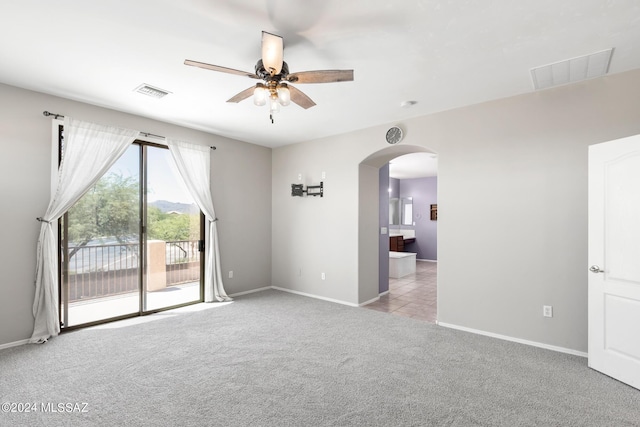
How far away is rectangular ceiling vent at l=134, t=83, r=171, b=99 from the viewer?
10.8 ft

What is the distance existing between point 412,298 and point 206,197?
13.0ft

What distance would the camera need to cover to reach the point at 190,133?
487cm

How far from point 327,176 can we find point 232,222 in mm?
1901

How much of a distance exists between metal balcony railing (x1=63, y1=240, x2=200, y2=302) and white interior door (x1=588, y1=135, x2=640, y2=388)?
517cm

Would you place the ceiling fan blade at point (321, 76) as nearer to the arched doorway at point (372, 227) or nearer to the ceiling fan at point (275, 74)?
the ceiling fan at point (275, 74)

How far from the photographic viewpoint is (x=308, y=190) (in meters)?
5.47

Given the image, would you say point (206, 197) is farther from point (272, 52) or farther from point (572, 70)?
point (572, 70)

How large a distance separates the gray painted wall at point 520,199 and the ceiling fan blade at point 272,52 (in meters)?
2.57

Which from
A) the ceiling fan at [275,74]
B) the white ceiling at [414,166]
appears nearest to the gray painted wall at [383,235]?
the white ceiling at [414,166]

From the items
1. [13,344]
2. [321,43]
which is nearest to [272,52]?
[321,43]

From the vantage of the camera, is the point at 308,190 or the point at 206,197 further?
the point at 308,190

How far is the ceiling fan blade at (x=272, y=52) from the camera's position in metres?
2.13

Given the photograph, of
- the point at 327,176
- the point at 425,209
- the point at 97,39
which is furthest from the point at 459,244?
the point at 425,209

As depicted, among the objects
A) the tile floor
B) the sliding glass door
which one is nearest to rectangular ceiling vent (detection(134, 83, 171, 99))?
the sliding glass door
